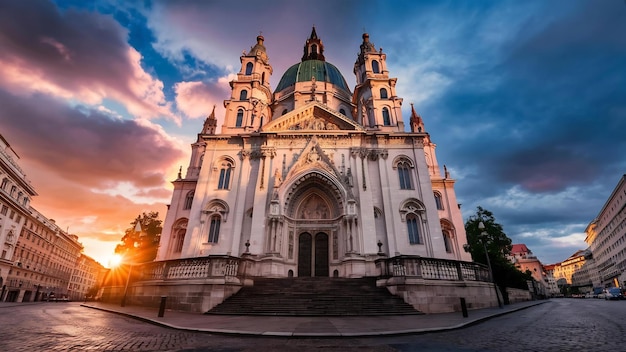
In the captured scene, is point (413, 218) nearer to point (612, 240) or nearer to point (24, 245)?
point (24, 245)

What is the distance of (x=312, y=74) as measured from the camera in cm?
3778

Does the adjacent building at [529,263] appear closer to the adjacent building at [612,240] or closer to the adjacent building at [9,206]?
the adjacent building at [612,240]

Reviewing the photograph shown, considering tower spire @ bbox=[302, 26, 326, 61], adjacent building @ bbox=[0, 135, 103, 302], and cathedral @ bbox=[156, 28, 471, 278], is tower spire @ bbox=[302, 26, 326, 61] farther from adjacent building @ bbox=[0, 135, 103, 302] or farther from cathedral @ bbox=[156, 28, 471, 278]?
adjacent building @ bbox=[0, 135, 103, 302]

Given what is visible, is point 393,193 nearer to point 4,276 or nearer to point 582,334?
point 582,334

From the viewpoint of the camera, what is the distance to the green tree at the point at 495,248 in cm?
2802

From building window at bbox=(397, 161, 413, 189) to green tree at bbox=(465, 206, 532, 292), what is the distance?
1024 cm

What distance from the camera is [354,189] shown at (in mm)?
23531

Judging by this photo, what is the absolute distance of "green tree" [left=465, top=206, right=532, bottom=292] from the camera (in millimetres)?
28023

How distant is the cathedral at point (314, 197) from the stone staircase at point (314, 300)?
160 inches

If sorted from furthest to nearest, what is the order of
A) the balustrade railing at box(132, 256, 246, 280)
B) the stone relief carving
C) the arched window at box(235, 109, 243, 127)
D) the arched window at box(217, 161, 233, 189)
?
the arched window at box(235, 109, 243, 127), the arched window at box(217, 161, 233, 189), the stone relief carving, the balustrade railing at box(132, 256, 246, 280)

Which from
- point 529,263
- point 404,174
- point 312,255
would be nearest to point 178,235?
point 312,255

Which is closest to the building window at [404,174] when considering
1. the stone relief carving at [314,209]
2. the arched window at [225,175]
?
the stone relief carving at [314,209]

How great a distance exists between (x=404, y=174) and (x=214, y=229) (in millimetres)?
17419

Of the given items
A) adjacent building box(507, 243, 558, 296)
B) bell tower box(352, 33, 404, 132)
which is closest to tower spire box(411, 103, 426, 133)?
bell tower box(352, 33, 404, 132)
